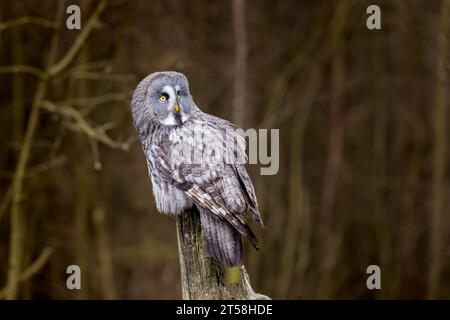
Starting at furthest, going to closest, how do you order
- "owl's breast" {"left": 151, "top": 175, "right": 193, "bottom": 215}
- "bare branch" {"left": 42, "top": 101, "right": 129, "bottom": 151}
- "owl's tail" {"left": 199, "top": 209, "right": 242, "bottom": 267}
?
"bare branch" {"left": 42, "top": 101, "right": 129, "bottom": 151} < "owl's breast" {"left": 151, "top": 175, "right": 193, "bottom": 215} < "owl's tail" {"left": 199, "top": 209, "right": 242, "bottom": 267}

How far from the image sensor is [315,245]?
8.02 meters

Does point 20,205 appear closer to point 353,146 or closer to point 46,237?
point 46,237

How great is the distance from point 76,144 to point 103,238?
94 centimetres

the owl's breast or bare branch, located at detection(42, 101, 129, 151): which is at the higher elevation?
bare branch, located at detection(42, 101, 129, 151)

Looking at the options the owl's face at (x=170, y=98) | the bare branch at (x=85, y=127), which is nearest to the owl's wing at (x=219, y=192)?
the owl's face at (x=170, y=98)

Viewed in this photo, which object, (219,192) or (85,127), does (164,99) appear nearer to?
(219,192)

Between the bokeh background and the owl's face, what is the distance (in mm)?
1393

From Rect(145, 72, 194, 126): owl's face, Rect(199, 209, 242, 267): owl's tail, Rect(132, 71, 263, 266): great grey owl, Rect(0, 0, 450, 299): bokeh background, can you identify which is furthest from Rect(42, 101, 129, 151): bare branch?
Rect(199, 209, 242, 267): owl's tail

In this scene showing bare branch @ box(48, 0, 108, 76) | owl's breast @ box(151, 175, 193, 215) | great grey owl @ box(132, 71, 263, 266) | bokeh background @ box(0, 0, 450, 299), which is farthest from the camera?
bokeh background @ box(0, 0, 450, 299)

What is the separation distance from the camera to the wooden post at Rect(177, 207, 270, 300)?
10.7 ft

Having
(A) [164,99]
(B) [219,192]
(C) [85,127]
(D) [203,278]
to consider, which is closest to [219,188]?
(B) [219,192]

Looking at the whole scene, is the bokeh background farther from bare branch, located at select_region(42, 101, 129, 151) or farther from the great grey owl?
the great grey owl

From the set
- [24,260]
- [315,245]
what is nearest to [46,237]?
[24,260]
